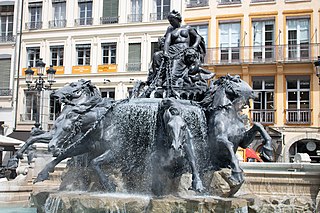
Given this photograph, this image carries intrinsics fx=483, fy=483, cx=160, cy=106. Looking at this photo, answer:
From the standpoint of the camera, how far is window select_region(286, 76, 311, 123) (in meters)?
29.8

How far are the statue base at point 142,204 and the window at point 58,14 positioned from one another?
1168 inches

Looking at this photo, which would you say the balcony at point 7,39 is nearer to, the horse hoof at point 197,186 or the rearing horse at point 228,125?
the rearing horse at point 228,125

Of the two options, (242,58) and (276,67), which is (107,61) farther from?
(276,67)

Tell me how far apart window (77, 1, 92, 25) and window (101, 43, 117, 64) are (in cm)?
235

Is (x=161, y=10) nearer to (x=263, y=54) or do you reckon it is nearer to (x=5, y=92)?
(x=263, y=54)

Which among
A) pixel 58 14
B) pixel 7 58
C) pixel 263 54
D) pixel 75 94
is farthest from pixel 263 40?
pixel 75 94

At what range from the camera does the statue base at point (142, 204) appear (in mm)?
7062

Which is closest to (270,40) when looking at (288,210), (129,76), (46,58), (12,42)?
(129,76)

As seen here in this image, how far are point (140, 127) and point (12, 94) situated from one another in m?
29.0

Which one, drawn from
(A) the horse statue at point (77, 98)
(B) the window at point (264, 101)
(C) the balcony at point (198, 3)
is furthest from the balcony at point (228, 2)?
(A) the horse statue at point (77, 98)

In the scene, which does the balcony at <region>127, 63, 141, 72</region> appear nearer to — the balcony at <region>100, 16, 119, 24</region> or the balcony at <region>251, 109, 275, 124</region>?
the balcony at <region>100, 16, 119, 24</region>

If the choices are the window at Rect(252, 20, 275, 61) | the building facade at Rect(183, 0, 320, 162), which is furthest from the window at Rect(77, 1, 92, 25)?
the window at Rect(252, 20, 275, 61)

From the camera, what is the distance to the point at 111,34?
113 feet

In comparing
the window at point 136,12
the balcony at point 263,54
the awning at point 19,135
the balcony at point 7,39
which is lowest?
the awning at point 19,135
